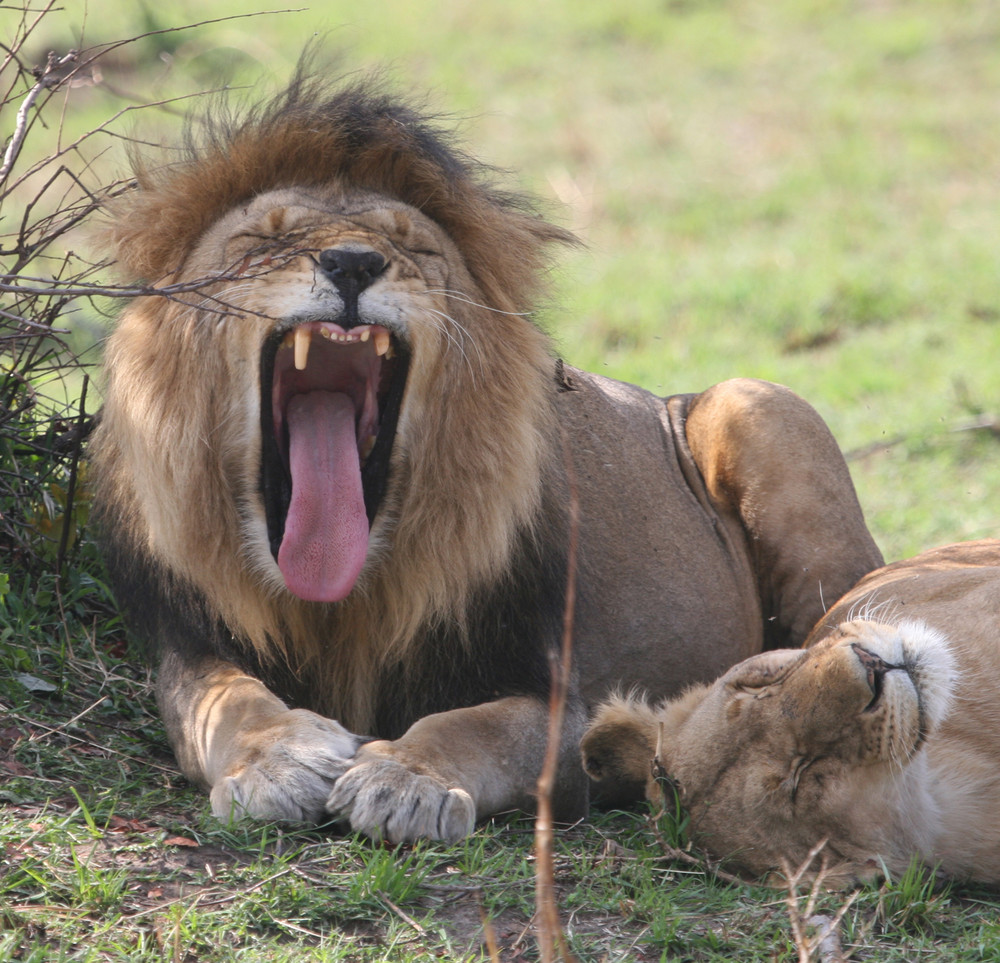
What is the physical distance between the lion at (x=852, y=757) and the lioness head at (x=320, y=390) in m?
0.73

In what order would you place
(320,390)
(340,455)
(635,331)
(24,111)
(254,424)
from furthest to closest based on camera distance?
(635,331) < (24,111) < (320,390) < (340,455) < (254,424)

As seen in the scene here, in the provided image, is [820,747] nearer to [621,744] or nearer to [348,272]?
[621,744]

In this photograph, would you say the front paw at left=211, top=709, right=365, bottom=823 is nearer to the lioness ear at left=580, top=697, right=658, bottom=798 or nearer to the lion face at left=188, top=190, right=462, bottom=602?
the lion face at left=188, top=190, right=462, bottom=602

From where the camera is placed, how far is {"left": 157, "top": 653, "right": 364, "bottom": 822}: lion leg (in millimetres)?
2871

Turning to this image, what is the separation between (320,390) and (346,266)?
1.65 feet

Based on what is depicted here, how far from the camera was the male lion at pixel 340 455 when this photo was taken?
3141 mm

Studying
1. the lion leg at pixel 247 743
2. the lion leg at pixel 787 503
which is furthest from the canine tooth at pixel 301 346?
the lion leg at pixel 787 503

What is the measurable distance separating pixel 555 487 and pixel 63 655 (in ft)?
4.76

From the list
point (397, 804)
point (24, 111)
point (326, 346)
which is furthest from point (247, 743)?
point (24, 111)

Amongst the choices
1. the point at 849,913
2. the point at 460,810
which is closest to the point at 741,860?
the point at 849,913

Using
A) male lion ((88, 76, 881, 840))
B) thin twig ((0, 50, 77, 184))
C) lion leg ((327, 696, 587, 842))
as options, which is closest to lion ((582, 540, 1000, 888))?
lion leg ((327, 696, 587, 842))

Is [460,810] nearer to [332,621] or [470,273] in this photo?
[332,621]

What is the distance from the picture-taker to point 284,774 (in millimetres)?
2889

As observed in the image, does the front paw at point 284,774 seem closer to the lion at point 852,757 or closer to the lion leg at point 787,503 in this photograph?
the lion at point 852,757
